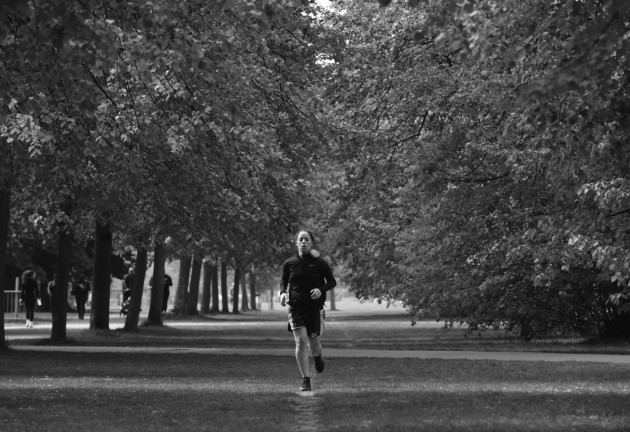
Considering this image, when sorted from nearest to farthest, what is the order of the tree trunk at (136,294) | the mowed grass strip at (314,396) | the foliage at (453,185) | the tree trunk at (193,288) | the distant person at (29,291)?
the mowed grass strip at (314,396) < the foliage at (453,185) < the tree trunk at (136,294) < the distant person at (29,291) < the tree trunk at (193,288)

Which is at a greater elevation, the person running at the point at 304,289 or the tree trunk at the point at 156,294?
the tree trunk at the point at 156,294

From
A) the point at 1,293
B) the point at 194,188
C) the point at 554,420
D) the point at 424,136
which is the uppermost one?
the point at 424,136

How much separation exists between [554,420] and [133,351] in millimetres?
14208

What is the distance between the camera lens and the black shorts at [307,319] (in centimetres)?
1468

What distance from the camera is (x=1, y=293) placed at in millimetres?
23812

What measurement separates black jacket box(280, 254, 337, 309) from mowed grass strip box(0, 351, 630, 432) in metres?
0.98

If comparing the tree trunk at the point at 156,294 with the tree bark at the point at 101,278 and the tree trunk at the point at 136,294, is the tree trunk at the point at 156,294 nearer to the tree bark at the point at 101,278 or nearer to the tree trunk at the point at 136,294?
the tree trunk at the point at 136,294

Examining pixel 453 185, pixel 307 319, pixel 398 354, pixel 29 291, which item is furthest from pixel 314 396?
pixel 29 291

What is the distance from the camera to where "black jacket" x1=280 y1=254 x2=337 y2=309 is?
14586 mm

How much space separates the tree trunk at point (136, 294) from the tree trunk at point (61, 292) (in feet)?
24.3

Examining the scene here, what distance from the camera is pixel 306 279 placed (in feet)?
47.9

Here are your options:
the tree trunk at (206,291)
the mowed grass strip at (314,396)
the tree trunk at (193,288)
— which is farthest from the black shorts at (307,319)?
the tree trunk at (206,291)

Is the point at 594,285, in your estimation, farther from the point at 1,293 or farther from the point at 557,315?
the point at 1,293

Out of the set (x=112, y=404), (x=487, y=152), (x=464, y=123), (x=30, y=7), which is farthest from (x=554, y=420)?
(x=464, y=123)
